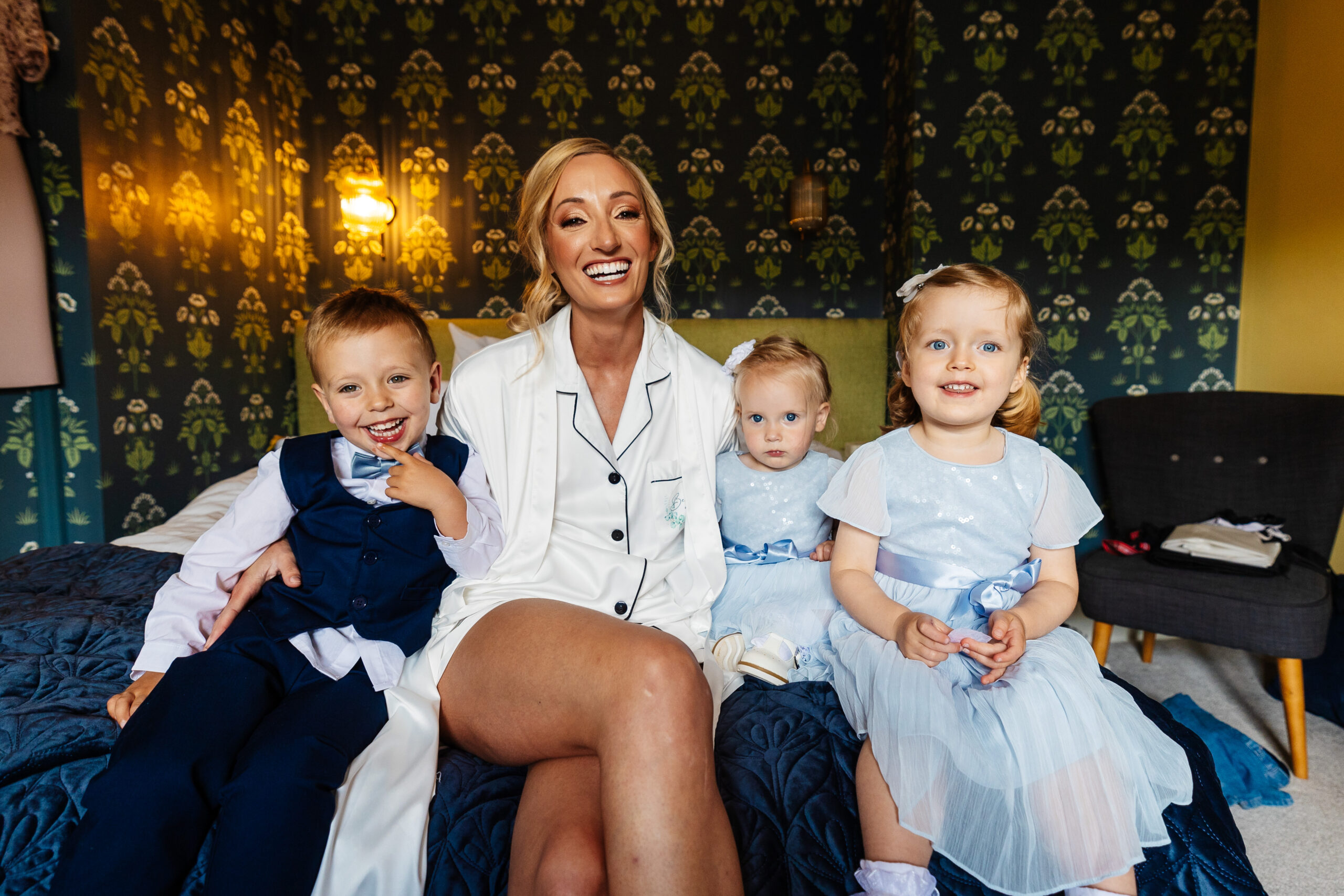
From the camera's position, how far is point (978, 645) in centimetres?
100

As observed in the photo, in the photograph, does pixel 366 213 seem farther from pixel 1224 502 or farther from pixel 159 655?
pixel 1224 502

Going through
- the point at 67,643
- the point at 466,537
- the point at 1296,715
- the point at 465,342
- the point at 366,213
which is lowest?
the point at 1296,715

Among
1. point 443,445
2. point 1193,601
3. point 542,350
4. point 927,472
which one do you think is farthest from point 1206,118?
point 443,445

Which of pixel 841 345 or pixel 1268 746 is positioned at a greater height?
pixel 841 345

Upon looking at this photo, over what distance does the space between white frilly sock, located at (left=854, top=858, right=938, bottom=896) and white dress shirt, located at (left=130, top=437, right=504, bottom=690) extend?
77cm

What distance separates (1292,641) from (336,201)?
13.8 ft

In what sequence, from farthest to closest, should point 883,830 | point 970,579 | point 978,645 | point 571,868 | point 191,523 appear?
point 191,523, point 970,579, point 978,645, point 883,830, point 571,868

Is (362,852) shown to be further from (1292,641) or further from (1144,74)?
(1144,74)

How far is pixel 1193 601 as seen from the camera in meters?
2.03

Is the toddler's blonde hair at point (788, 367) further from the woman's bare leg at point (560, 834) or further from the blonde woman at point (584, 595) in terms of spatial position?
the woman's bare leg at point (560, 834)

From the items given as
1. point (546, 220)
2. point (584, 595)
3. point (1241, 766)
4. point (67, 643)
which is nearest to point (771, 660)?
point (584, 595)

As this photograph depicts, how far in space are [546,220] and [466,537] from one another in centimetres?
68

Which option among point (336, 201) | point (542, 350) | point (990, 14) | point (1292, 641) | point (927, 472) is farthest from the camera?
point (336, 201)

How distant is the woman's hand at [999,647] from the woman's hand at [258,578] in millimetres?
1089
